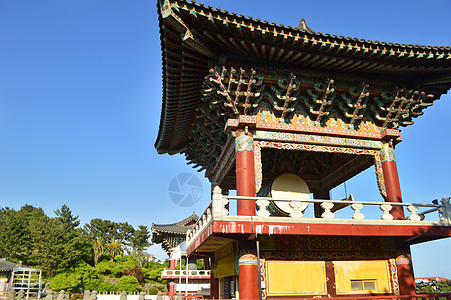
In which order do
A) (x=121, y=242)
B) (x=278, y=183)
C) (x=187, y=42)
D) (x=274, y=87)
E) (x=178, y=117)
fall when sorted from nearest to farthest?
(x=187, y=42), (x=274, y=87), (x=278, y=183), (x=178, y=117), (x=121, y=242)

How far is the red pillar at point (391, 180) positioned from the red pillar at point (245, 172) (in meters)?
5.05

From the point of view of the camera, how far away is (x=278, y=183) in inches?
588

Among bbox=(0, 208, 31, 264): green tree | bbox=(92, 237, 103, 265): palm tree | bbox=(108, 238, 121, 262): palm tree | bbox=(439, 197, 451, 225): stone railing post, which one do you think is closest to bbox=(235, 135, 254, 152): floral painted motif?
bbox=(439, 197, 451, 225): stone railing post

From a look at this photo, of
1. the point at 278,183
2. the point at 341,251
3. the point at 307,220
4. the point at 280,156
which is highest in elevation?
the point at 280,156

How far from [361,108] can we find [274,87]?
342cm

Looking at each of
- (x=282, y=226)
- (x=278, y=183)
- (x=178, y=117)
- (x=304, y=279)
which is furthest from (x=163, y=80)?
(x=304, y=279)

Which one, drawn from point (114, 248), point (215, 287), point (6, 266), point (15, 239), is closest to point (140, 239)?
point (114, 248)

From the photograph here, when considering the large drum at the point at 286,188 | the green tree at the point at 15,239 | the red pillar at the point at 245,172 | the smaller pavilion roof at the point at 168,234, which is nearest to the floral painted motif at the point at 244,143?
the red pillar at the point at 245,172

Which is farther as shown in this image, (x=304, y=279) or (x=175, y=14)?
(x=304, y=279)

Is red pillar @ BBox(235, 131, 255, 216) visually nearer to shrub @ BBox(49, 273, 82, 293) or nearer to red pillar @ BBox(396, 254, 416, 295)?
red pillar @ BBox(396, 254, 416, 295)

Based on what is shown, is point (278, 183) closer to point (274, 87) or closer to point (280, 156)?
point (280, 156)

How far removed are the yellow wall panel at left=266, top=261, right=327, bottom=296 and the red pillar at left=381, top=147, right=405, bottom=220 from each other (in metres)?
3.28

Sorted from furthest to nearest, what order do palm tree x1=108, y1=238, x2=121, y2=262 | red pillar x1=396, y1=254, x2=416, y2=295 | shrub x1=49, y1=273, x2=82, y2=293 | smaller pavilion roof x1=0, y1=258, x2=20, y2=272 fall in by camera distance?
1. palm tree x1=108, y1=238, x2=121, y2=262
2. shrub x1=49, y1=273, x2=82, y2=293
3. smaller pavilion roof x1=0, y1=258, x2=20, y2=272
4. red pillar x1=396, y1=254, x2=416, y2=295

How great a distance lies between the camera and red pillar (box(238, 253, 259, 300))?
33.0 ft
